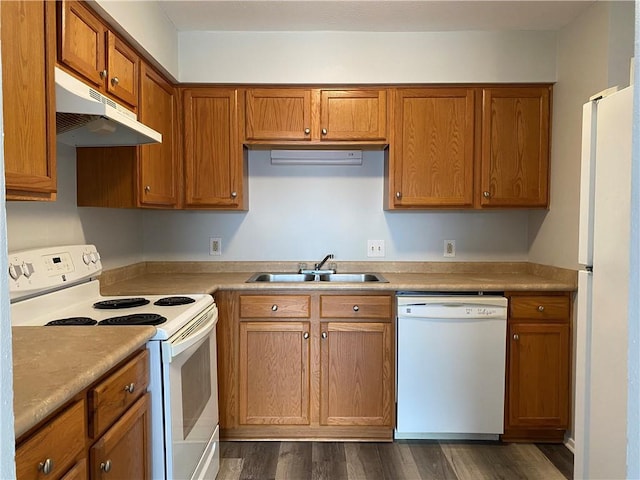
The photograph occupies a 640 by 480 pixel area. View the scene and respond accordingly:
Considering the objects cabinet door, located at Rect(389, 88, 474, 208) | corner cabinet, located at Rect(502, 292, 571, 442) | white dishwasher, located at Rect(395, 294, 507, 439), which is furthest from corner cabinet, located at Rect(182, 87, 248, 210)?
corner cabinet, located at Rect(502, 292, 571, 442)

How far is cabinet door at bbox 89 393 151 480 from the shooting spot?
1.03 meters

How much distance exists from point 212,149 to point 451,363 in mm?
1925

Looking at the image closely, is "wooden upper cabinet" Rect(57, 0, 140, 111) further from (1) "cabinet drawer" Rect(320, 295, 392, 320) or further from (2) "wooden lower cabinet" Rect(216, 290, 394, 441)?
(1) "cabinet drawer" Rect(320, 295, 392, 320)

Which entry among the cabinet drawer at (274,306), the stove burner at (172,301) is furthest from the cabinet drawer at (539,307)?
the stove burner at (172,301)

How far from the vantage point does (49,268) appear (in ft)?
5.18

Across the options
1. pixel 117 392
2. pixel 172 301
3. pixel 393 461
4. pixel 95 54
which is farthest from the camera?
pixel 393 461

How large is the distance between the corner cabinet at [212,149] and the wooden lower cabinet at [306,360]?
2.22ft

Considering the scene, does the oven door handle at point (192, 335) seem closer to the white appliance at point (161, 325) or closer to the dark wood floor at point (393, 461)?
the white appliance at point (161, 325)

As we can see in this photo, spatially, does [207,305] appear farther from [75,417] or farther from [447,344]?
[447,344]

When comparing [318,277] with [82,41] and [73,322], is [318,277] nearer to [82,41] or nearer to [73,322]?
[73,322]

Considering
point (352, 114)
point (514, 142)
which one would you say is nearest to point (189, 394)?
point (352, 114)

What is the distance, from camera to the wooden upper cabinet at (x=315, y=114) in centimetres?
249

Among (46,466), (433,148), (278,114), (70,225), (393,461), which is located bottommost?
(393,461)

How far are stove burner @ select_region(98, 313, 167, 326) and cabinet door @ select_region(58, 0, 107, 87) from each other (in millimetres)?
947
